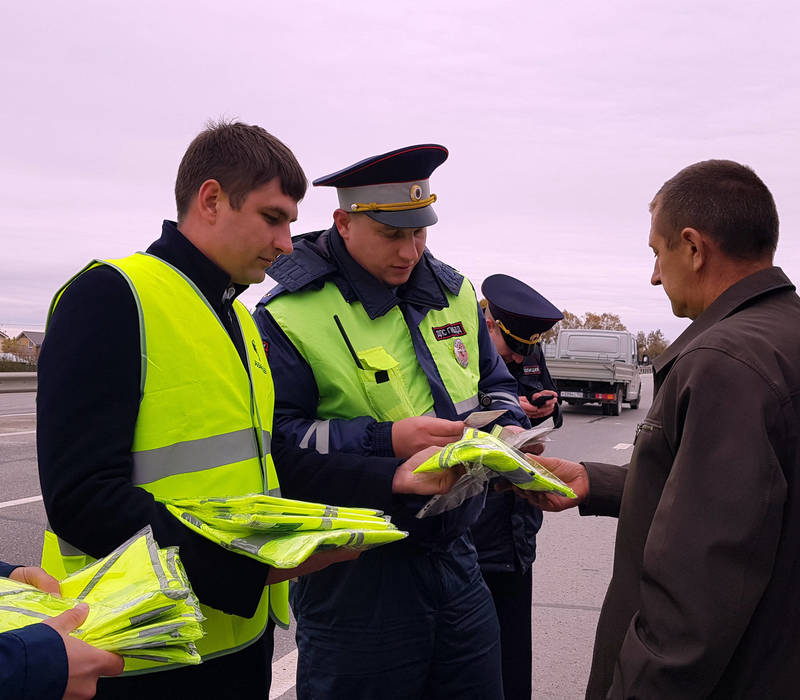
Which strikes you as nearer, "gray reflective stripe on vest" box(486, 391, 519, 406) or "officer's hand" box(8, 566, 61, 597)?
"officer's hand" box(8, 566, 61, 597)

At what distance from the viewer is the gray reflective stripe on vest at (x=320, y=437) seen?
89.0 inches

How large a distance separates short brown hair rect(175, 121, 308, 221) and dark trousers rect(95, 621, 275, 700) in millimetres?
1153

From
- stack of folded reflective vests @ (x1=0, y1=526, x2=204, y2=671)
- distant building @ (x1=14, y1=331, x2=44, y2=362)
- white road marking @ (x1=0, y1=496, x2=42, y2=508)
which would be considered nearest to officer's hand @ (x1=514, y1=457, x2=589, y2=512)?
stack of folded reflective vests @ (x1=0, y1=526, x2=204, y2=671)

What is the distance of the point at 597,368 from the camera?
61.1 ft

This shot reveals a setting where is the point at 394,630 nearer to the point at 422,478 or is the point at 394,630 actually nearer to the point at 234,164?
the point at 422,478

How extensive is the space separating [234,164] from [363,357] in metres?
0.72

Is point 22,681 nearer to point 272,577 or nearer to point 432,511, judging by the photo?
point 272,577

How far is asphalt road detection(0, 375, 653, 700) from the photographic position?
155 inches

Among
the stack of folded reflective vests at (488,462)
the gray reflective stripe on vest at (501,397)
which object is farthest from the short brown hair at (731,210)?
the gray reflective stripe on vest at (501,397)

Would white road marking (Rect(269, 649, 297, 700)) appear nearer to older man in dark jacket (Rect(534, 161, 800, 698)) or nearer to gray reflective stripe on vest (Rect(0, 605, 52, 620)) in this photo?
older man in dark jacket (Rect(534, 161, 800, 698))

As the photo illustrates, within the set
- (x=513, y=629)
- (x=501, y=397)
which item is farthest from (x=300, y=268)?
(x=513, y=629)

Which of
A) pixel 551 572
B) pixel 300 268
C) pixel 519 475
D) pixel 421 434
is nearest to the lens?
pixel 519 475

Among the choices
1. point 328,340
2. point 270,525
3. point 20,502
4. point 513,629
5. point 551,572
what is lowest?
point 20,502

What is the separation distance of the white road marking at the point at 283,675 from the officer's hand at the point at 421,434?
193 cm
